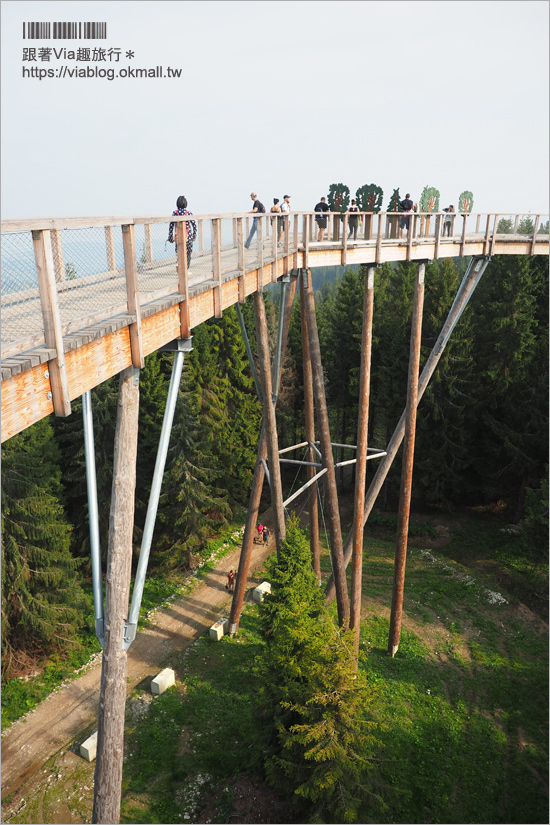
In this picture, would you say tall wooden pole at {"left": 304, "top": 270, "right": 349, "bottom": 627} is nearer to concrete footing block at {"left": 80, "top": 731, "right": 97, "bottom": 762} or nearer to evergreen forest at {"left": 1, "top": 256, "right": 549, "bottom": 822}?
evergreen forest at {"left": 1, "top": 256, "right": 549, "bottom": 822}

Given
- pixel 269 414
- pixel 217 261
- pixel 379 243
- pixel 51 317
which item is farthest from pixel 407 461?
pixel 51 317

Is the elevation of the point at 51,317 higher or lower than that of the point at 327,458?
higher

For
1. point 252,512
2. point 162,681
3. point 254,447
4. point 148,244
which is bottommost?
point 162,681

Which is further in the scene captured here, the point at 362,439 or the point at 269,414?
the point at 362,439

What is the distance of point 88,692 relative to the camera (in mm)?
14094

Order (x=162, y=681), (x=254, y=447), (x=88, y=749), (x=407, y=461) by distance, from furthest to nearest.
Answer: (x=254, y=447), (x=407, y=461), (x=162, y=681), (x=88, y=749)

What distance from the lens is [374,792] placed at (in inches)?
389

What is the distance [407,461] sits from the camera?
13758mm

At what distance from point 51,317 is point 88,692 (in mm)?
13505

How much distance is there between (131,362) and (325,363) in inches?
984

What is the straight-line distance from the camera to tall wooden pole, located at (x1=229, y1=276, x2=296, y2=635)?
12.6 meters

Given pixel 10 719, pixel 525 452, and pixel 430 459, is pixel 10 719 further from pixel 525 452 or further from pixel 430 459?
pixel 525 452

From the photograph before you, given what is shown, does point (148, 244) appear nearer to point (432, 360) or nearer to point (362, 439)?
point (362, 439)

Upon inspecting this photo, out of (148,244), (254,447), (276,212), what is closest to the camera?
(148,244)
